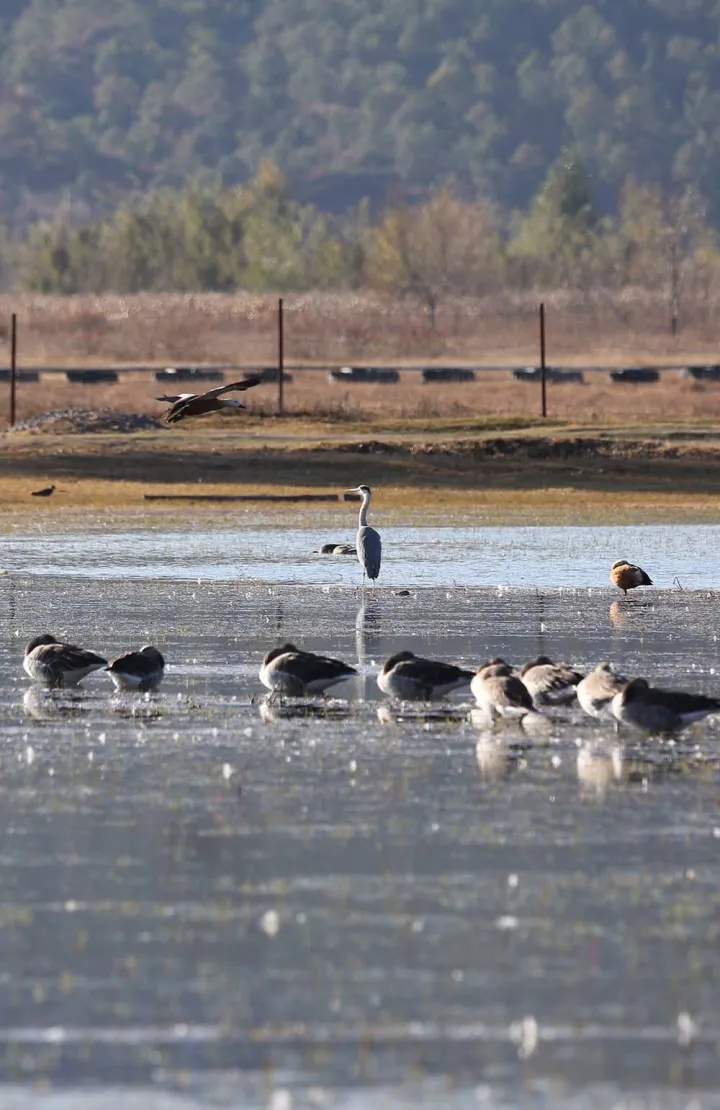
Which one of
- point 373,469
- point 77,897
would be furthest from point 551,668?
point 373,469

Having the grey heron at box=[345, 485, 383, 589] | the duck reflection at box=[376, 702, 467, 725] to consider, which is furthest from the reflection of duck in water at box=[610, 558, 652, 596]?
the duck reflection at box=[376, 702, 467, 725]

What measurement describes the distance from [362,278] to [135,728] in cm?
14045

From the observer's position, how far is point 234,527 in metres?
30.2

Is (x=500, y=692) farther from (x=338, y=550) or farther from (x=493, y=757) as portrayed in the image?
(x=338, y=550)

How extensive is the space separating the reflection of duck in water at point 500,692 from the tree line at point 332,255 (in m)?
122

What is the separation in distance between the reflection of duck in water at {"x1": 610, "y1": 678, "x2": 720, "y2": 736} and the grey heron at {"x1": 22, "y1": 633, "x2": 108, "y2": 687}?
147 inches

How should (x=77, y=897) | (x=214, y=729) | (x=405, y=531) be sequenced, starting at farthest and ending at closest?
1. (x=405, y=531)
2. (x=214, y=729)
3. (x=77, y=897)

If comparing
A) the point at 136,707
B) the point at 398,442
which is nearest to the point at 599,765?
the point at 136,707

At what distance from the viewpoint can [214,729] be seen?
42.2 feet

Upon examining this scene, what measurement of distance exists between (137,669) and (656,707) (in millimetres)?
3603

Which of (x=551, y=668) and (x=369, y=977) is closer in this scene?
(x=369, y=977)

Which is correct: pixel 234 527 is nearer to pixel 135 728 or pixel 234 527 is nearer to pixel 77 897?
pixel 135 728

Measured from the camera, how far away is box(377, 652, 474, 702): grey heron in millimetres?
13531

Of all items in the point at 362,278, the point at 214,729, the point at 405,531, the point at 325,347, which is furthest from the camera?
the point at 362,278
